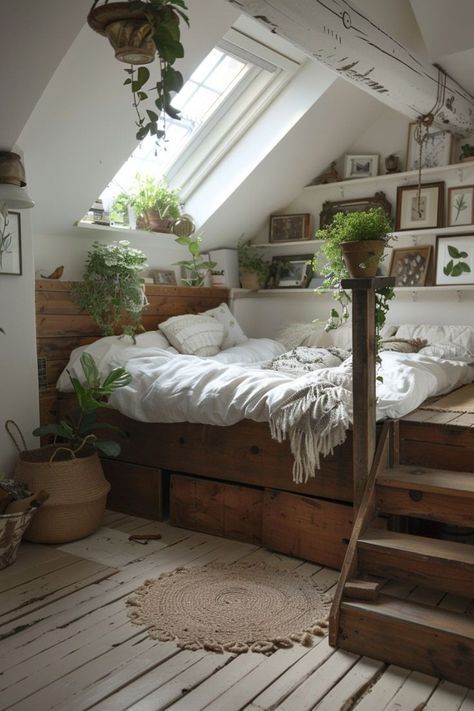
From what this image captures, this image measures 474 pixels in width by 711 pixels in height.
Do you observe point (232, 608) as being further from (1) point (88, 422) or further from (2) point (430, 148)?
(2) point (430, 148)

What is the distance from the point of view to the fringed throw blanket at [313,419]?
2480 mm

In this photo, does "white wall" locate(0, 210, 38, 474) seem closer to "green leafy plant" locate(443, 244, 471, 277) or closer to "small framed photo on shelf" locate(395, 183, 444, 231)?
"small framed photo on shelf" locate(395, 183, 444, 231)

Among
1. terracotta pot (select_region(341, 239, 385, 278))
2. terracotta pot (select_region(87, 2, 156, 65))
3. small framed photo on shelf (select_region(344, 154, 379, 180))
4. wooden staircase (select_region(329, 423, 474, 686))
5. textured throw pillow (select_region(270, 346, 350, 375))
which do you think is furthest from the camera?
small framed photo on shelf (select_region(344, 154, 379, 180))

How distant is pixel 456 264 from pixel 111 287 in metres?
2.30

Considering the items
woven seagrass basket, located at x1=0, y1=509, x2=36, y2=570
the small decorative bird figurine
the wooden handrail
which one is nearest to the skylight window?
the small decorative bird figurine

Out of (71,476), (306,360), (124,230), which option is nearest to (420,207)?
(306,360)

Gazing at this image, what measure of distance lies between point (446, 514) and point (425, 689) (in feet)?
2.04

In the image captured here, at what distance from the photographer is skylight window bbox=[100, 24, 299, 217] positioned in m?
3.97

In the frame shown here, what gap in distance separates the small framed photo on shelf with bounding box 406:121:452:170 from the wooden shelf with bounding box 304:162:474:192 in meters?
0.06

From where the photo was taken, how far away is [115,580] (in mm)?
2498

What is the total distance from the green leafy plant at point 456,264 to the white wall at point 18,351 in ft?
8.86

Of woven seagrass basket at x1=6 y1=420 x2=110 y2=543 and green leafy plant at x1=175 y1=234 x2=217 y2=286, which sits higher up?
green leafy plant at x1=175 y1=234 x2=217 y2=286

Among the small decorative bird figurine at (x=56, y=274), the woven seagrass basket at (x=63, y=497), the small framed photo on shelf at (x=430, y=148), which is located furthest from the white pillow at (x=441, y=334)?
the woven seagrass basket at (x=63, y=497)

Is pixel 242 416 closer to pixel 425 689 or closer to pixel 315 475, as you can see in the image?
pixel 315 475
